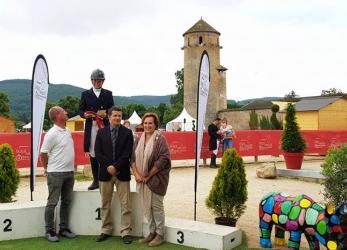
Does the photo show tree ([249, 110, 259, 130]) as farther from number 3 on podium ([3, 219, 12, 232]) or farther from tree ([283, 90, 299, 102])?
number 3 on podium ([3, 219, 12, 232])

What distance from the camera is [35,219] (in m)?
6.66

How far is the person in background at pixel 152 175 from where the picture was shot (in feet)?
20.0

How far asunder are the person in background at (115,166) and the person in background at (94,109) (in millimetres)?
560

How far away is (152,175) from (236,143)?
13.5 m

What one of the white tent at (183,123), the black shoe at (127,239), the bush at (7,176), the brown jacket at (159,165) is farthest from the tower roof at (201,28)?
the black shoe at (127,239)

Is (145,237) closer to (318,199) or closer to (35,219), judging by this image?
(35,219)

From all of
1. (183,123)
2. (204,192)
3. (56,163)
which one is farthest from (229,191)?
(183,123)

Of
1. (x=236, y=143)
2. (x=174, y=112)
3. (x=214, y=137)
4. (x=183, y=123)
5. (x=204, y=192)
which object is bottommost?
(x=204, y=192)

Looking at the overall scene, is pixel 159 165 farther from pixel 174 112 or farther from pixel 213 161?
pixel 174 112

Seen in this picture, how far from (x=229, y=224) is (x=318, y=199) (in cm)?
429

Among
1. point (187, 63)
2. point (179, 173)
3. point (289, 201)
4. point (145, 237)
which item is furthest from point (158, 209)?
point (187, 63)

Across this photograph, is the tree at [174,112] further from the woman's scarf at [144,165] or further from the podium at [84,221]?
the woman's scarf at [144,165]

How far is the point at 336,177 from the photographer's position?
21.4 feet

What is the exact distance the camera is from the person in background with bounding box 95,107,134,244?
620 cm
